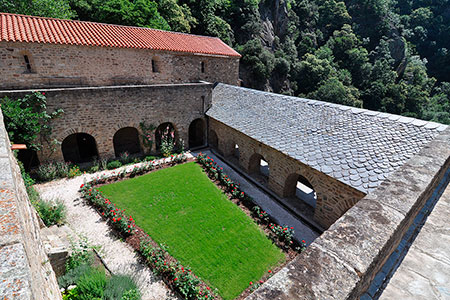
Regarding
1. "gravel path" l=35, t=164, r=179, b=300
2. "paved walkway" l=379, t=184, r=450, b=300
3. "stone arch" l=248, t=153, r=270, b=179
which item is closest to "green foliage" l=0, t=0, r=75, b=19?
"gravel path" l=35, t=164, r=179, b=300

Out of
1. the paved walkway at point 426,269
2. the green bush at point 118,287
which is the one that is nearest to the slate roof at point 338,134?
the paved walkway at point 426,269

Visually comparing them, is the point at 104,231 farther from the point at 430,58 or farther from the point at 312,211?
the point at 430,58

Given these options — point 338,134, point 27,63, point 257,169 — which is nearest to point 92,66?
point 27,63

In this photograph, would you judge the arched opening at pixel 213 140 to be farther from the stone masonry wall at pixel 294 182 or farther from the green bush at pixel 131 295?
the green bush at pixel 131 295

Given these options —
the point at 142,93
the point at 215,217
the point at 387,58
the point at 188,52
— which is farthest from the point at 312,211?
the point at 387,58

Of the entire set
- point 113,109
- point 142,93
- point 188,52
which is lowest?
point 113,109
